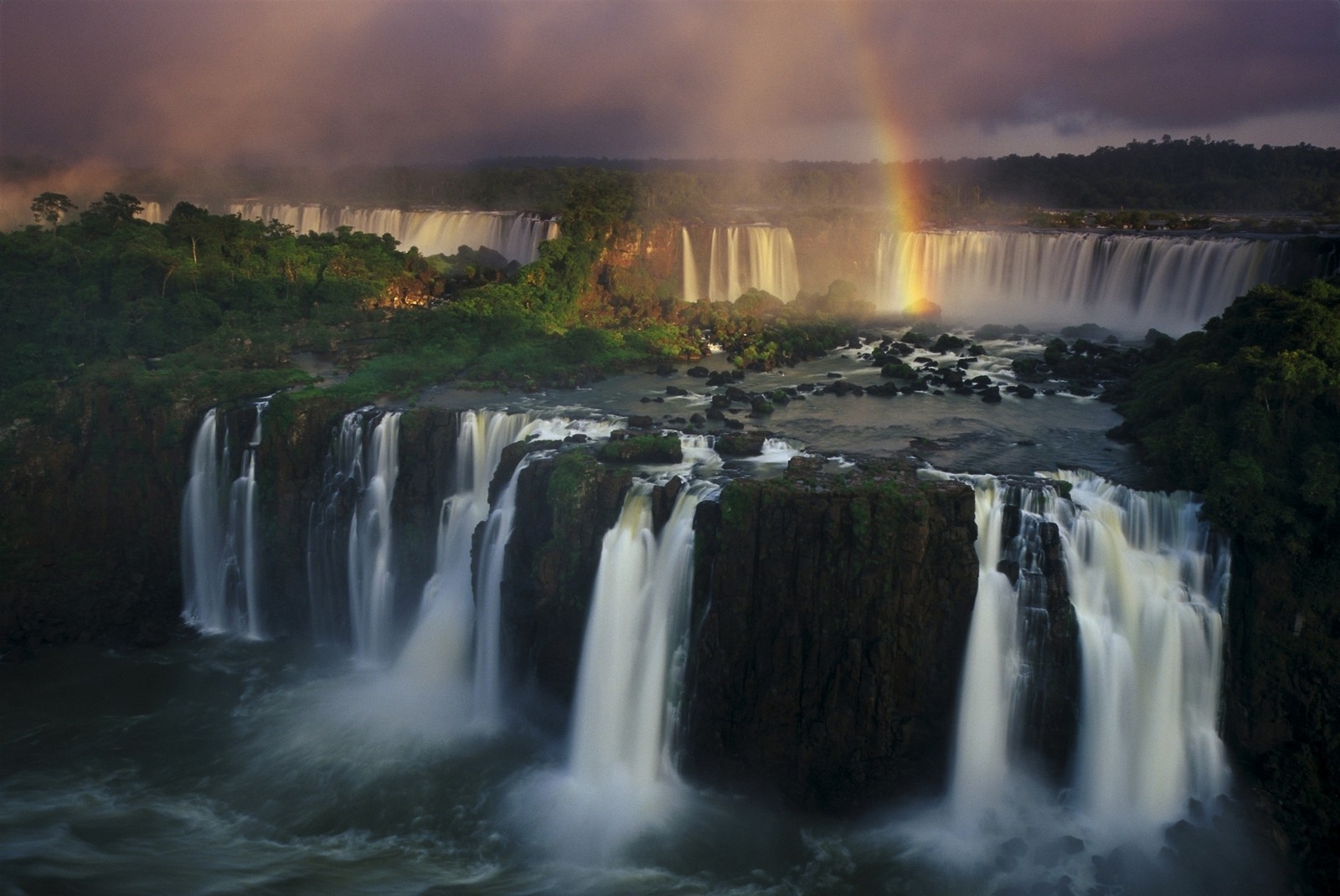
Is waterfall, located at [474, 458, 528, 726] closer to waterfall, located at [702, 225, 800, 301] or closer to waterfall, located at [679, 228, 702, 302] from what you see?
waterfall, located at [679, 228, 702, 302]

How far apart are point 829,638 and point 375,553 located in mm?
10627

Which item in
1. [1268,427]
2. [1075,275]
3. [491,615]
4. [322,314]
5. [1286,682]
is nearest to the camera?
[1286,682]

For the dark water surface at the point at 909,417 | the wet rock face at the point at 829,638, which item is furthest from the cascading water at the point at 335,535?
the wet rock face at the point at 829,638

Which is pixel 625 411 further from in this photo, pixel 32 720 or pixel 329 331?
pixel 32 720

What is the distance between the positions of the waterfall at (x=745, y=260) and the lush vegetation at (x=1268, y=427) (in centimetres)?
2206

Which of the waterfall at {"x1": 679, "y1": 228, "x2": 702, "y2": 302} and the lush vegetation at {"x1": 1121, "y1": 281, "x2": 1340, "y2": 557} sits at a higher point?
the waterfall at {"x1": 679, "y1": 228, "x2": 702, "y2": 302}

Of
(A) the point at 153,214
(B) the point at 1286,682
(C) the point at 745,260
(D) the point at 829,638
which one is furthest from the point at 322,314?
(A) the point at 153,214

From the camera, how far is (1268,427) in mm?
17500

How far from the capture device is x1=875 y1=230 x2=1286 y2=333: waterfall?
3303 cm

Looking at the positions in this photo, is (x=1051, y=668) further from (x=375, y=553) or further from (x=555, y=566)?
(x=375, y=553)

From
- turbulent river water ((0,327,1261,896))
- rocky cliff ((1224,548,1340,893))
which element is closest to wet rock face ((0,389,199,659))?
turbulent river water ((0,327,1261,896))

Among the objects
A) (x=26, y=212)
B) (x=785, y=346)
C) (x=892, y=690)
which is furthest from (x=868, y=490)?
(x=26, y=212)

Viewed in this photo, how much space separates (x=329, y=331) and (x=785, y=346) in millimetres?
13996

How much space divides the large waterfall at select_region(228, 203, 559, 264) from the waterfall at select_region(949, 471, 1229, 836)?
28.5 meters
